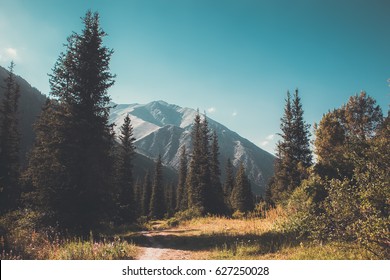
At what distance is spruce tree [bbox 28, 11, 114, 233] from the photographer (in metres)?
14.8

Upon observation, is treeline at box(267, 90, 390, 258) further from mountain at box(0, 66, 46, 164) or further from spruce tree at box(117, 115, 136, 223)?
mountain at box(0, 66, 46, 164)

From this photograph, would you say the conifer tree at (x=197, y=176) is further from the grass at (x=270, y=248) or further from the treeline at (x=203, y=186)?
the grass at (x=270, y=248)

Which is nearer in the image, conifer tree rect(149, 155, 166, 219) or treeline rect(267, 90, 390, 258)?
treeline rect(267, 90, 390, 258)

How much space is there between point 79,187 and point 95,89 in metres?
5.97

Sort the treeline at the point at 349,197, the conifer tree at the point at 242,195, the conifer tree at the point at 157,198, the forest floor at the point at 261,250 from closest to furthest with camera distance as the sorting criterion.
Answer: the treeline at the point at 349,197
the forest floor at the point at 261,250
the conifer tree at the point at 242,195
the conifer tree at the point at 157,198

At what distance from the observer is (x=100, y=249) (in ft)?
30.9

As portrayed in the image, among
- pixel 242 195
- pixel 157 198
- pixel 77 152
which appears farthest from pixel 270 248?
pixel 157 198

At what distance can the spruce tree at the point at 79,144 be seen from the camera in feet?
48.4

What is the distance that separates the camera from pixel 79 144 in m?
15.5

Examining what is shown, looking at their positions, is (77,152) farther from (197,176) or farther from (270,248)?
(197,176)

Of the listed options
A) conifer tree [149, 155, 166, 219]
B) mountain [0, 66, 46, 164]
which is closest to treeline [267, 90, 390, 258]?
conifer tree [149, 155, 166, 219]

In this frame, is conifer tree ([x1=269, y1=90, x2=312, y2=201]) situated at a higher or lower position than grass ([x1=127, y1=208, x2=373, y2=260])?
higher

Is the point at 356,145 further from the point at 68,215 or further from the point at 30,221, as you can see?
the point at 30,221

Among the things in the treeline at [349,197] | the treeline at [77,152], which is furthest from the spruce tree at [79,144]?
the treeline at [349,197]
